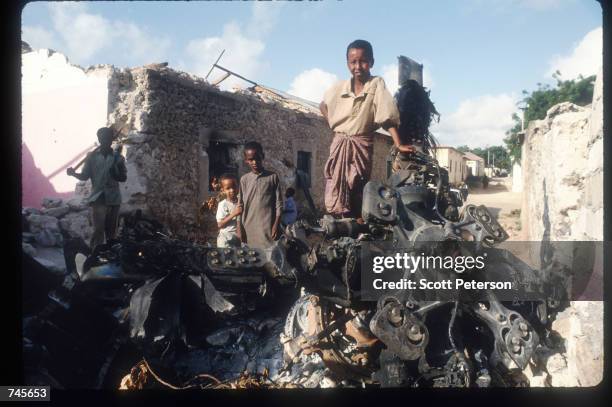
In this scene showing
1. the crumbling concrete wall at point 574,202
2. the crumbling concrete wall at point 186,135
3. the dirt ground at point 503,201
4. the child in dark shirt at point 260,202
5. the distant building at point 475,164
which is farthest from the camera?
the crumbling concrete wall at point 186,135

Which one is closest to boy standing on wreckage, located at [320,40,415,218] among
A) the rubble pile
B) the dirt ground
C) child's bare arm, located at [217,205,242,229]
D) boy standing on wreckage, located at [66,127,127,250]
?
child's bare arm, located at [217,205,242,229]

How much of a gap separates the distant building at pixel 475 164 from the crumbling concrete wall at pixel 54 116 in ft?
9.95

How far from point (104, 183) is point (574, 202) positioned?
3.00 meters

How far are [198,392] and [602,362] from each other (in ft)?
6.44

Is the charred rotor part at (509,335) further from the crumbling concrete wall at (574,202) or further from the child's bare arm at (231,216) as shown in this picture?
the child's bare arm at (231,216)

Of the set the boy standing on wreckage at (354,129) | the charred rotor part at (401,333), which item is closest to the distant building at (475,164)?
the boy standing on wreckage at (354,129)

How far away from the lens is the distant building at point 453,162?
10.5 feet

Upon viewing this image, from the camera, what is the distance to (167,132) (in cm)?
431

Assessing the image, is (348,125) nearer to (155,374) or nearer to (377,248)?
(377,248)

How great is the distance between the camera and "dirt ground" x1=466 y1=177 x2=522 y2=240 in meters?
3.39

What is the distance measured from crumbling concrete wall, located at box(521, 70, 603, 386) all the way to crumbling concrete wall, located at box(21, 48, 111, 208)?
3.23 m

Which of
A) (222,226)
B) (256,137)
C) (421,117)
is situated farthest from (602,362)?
(256,137)

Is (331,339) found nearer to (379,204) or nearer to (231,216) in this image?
(379,204)

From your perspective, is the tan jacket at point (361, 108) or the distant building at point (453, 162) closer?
→ the tan jacket at point (361, 108)
